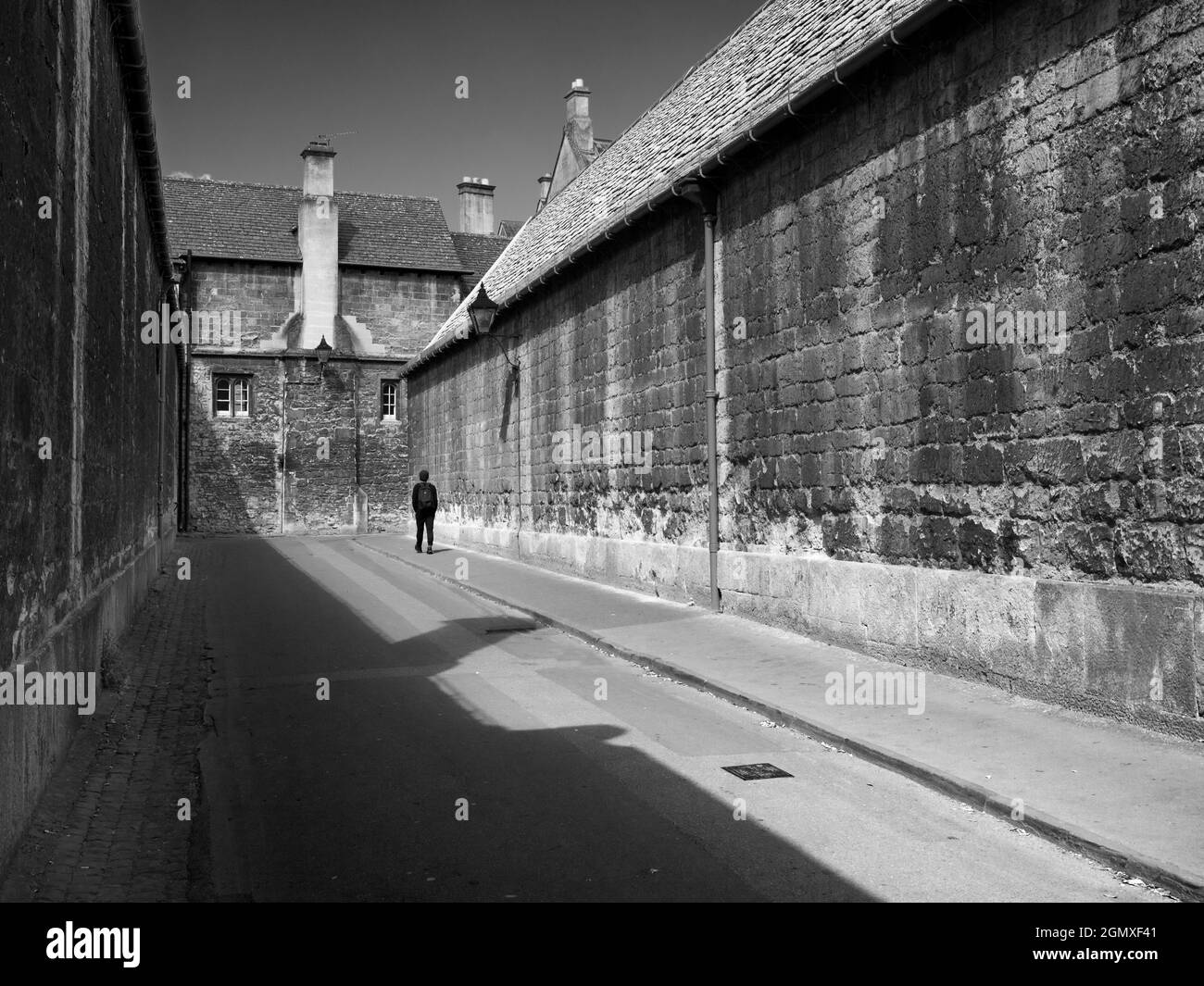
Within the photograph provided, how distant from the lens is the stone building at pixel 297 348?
33125 mm

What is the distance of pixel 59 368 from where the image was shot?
20.6 ft

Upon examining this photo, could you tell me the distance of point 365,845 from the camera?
473cm

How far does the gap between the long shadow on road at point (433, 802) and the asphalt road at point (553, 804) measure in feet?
0.05

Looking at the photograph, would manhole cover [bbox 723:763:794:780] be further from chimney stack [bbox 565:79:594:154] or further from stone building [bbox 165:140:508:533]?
stone building [bbox 165:140:508:533]

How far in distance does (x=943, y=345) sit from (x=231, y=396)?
1134 inches

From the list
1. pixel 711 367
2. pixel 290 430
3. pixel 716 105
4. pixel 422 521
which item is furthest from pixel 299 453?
pixel 711 367

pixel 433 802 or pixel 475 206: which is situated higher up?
pixel 475 206

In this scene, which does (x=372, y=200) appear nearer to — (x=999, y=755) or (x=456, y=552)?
(x=456, y=552)

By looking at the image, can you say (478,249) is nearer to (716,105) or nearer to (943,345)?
(716,105)

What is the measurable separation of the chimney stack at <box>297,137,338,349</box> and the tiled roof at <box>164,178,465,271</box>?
0.49 metres

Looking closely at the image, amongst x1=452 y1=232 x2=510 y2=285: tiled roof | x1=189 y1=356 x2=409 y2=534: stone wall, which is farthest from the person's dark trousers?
x1=452 y1=232 x2=510 y2=285: tiled roof

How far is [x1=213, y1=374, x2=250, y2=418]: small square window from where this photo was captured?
109 ft

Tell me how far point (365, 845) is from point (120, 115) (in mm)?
9082

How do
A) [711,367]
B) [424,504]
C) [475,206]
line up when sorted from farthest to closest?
[475,206] → [424,504] → [711,367]
